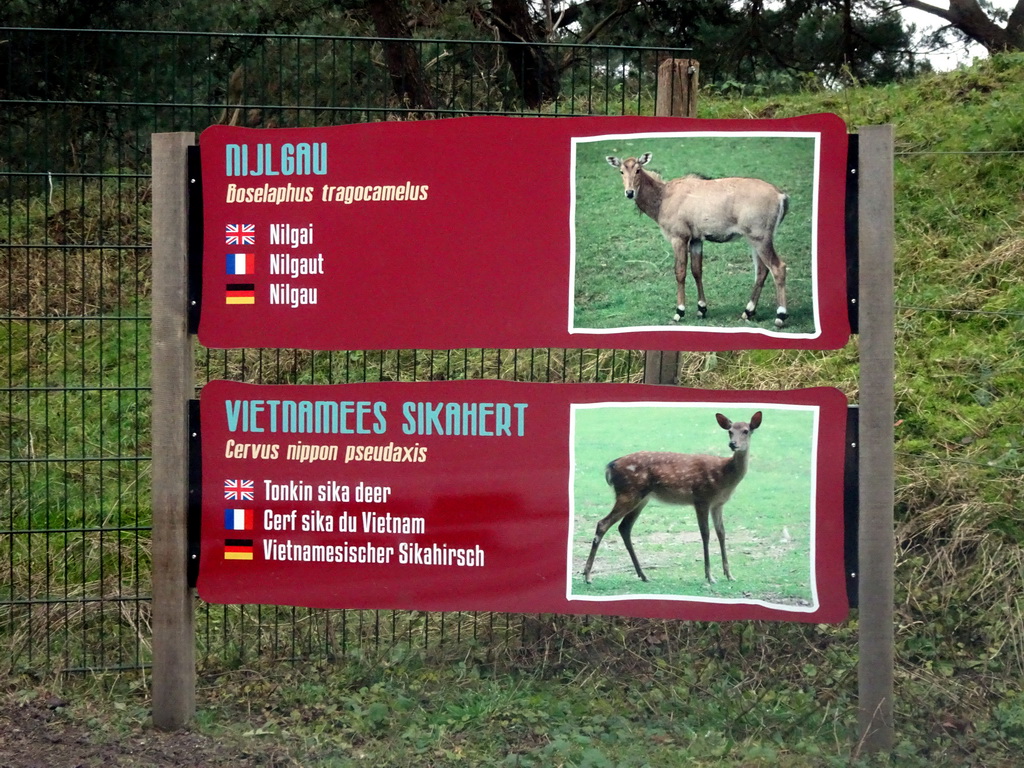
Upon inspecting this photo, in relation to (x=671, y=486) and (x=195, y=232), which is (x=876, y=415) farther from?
(x=195, y=232)

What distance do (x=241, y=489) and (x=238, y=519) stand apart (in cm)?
12

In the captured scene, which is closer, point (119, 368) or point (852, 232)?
point (852, 232)

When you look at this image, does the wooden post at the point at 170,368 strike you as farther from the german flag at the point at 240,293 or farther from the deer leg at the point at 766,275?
the deer leg at the point at 766,275

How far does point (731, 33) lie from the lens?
17.8 m

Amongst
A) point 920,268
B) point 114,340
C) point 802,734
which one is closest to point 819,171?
point 802,734

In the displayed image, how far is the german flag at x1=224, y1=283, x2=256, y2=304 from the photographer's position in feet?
13.5

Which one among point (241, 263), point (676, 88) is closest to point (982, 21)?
point (676, 88)

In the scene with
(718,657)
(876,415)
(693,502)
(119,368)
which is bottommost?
(718,657)

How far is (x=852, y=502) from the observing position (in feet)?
12.7

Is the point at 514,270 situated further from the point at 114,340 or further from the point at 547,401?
the point at 114,340

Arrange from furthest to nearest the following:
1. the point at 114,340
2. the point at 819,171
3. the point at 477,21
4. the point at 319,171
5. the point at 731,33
Answer: the point at 731,33, the point at 477,21, the point at 114,340, the point at 319,171, the point at 819,171

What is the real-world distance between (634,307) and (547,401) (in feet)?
1.55

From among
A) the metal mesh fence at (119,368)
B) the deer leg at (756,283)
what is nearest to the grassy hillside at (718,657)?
the metal mesh fence at (119,368)

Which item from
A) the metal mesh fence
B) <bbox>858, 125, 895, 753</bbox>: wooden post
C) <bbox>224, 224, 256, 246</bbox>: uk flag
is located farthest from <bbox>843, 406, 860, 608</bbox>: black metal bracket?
<bbox>224, 224, 256, 246</bbox>: uk flag
